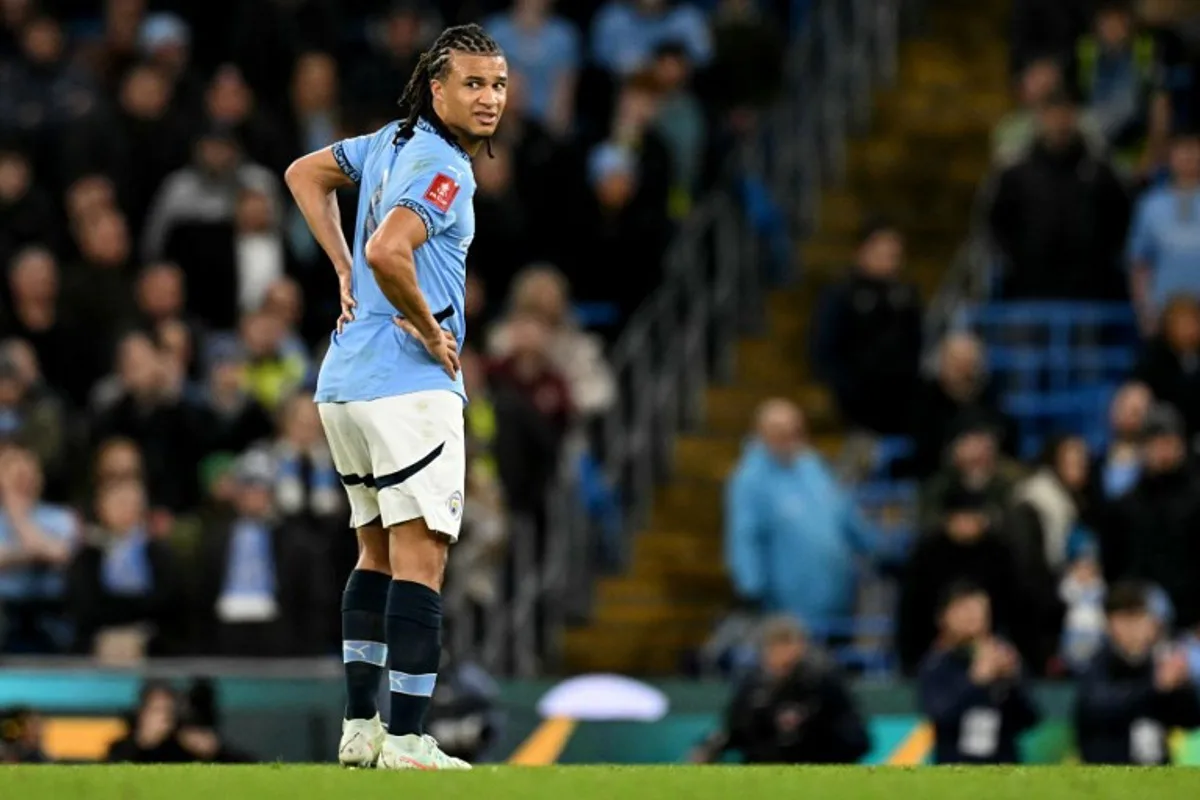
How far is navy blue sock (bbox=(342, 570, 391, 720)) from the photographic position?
1087cm

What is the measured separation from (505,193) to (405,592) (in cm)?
926

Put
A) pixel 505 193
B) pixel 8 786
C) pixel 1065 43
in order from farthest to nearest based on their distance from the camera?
pixel 1065 43 → pixel 505 193 → pixel 8 786

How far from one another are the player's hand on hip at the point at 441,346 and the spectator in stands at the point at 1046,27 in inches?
440

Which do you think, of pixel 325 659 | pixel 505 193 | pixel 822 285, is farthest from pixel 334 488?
pixel 822 285

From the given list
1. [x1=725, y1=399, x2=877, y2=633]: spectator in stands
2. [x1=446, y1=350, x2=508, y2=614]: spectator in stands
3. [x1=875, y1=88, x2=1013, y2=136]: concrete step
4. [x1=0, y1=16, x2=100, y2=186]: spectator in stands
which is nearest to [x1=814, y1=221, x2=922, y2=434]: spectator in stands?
[x1=725, y1=399, x2=877, y2=633]: spectator in stands

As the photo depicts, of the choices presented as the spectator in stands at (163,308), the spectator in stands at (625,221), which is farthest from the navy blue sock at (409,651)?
the spectator in stands at (625,221)

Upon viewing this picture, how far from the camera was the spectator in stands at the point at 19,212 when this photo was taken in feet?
63.8

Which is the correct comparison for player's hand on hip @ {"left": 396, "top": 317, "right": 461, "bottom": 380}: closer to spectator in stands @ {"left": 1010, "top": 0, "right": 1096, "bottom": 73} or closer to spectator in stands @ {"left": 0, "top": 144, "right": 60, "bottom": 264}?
spectator in stands @ {"left": 0, "top": 144, "right": 60, "bottom": 264}

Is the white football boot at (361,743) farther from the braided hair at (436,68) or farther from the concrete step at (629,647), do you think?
the concrete step at (629,647)

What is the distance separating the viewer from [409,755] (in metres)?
10.6

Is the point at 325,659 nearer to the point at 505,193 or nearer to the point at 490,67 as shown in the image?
the point at 505,193

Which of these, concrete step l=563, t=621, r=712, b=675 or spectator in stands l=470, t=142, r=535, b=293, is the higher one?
spectator in stands l=470, t=142, r=535, b=293

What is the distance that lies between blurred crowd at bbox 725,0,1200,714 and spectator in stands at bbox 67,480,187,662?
10.8 feet

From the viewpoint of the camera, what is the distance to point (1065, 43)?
69.6 ft
